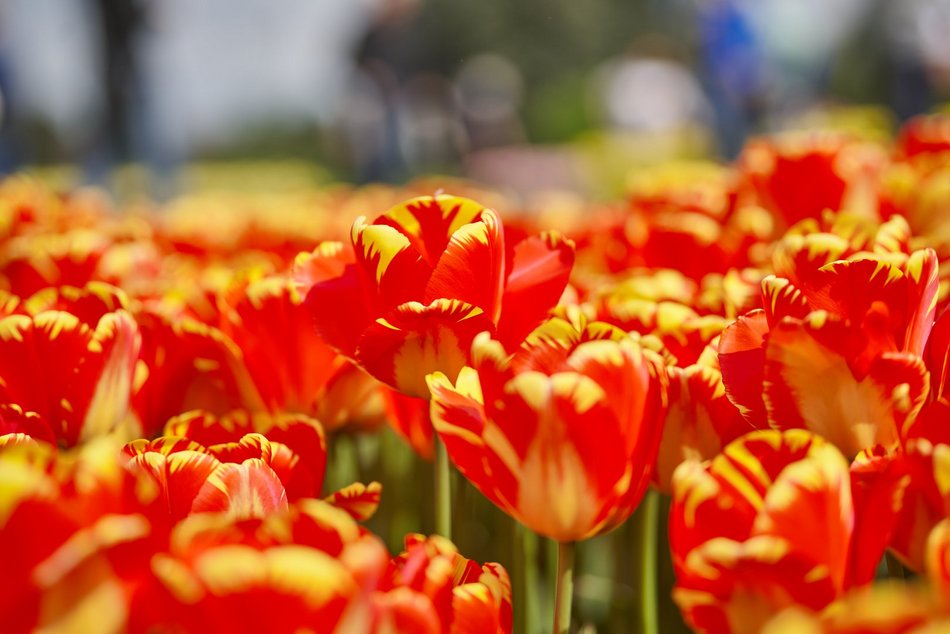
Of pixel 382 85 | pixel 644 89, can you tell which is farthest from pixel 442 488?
pixel 644 89

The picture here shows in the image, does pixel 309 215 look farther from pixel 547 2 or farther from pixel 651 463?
pixel 547 2

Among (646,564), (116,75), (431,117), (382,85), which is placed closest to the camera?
(646,564)

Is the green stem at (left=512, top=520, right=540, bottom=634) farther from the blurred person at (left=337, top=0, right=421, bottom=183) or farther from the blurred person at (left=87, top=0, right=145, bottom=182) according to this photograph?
the blurred person at (left=337, top=0, right=421, bottom=183)

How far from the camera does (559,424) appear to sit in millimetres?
530

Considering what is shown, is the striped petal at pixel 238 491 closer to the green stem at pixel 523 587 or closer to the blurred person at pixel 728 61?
the green stem at pixel 523 587

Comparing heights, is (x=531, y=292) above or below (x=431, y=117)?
above

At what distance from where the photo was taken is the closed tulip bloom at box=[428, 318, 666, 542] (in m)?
0.53

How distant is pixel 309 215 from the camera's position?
2.17 metres

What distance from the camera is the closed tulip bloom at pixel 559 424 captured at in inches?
21.0

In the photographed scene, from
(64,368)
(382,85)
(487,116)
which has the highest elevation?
(64,368)

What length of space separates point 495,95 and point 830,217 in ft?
43.7

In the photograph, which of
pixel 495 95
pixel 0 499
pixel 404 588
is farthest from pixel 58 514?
pixel 495 95

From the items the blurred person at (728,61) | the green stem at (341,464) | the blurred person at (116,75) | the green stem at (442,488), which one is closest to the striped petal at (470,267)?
the green stem at (442,488)

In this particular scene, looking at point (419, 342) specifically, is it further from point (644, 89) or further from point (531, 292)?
point (644, 89)
